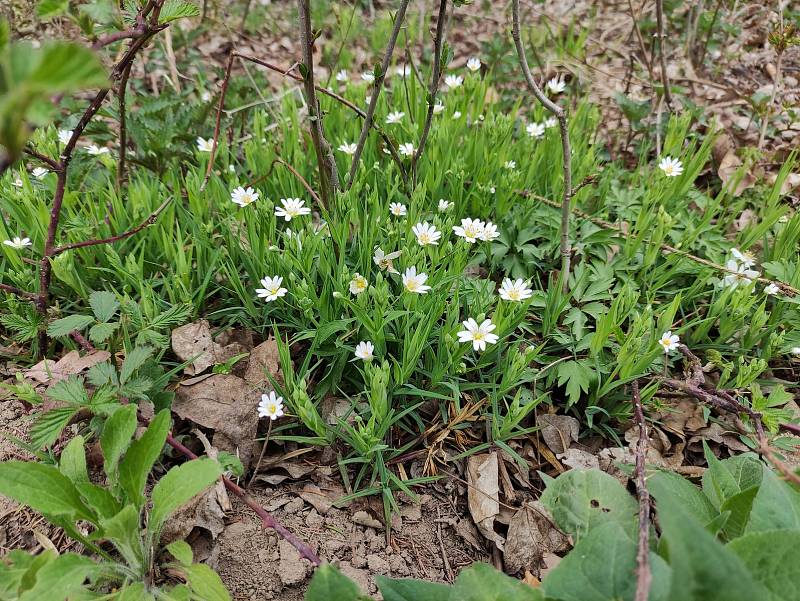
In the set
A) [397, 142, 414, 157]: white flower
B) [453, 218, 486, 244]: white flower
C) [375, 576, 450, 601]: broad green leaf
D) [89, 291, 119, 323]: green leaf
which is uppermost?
[397, 142, 414, 157]: white flower

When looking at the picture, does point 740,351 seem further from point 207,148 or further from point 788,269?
point 207,148

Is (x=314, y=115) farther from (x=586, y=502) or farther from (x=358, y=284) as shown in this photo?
(x=586, y=502)

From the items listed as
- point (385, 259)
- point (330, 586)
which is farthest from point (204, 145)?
point (330, 586)

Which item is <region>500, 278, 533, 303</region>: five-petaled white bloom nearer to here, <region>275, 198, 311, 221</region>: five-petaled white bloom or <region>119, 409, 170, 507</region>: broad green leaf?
<region>275, 198, 311, 221</region>: five-petaled white bloom

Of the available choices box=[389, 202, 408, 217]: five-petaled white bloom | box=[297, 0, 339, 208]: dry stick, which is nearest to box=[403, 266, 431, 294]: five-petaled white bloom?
box=[389, 202, 408, 217]: five-petaled white bloom

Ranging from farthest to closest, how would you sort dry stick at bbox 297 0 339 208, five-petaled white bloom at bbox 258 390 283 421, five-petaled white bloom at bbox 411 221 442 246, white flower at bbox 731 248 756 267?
white flower at bbox 731 248 756 267, five-petaled white bloom at bbox 411 221 442 246, dry stick at bbox 297 0 339 208, five-petaled white bloom at bbox 258 390 283 421

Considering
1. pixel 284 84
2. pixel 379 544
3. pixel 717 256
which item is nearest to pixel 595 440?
pixel 379 544
